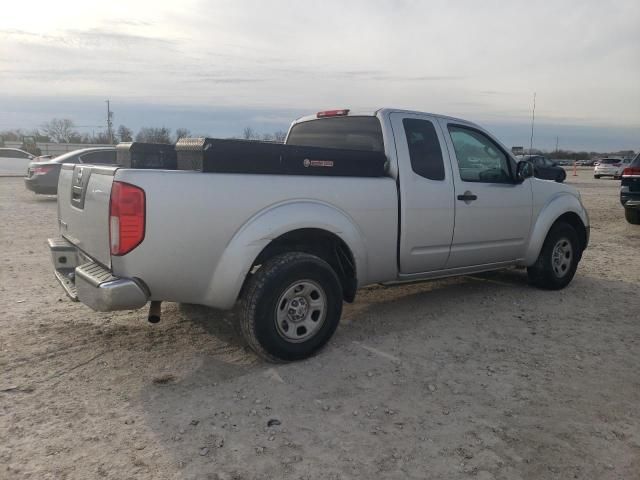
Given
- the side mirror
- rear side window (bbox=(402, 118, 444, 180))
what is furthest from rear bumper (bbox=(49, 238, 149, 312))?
the side mirror

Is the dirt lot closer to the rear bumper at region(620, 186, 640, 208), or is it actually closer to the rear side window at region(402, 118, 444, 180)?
the rear side window at region(402, 118, 444, 180)

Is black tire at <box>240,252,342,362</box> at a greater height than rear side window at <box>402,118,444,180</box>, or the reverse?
rear side window at <box>402,118,444,180</box>

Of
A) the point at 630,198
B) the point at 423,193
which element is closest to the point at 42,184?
the point at 423,193

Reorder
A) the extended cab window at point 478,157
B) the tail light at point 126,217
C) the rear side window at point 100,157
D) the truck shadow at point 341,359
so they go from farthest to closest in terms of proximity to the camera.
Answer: the rear side window at point 100,157
the extended cab window at point 478,157
the tail light at point 126,217
the truck shadow at point 341,359

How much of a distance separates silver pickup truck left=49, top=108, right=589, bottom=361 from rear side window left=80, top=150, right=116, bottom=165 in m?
10.5

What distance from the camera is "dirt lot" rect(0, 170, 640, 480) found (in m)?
2.88

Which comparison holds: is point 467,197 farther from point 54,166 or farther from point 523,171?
point 54,166

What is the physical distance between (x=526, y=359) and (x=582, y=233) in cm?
298

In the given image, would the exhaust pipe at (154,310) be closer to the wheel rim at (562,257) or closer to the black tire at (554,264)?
the black tire at (554,264)

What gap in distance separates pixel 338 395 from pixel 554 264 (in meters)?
3.79

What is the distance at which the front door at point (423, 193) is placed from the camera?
4730 mm

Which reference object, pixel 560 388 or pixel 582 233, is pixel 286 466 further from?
pixel 582 233

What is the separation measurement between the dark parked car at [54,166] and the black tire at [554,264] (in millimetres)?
12002

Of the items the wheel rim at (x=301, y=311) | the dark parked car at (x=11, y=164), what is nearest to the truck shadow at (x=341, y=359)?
the wheel rim at (x=301, y=311)
